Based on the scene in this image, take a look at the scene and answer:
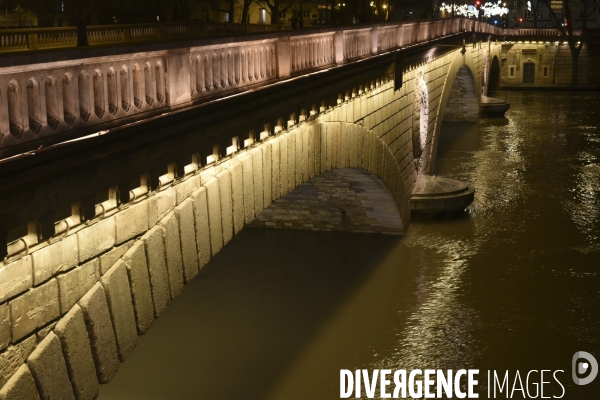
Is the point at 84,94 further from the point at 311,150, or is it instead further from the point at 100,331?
the point at 311,150

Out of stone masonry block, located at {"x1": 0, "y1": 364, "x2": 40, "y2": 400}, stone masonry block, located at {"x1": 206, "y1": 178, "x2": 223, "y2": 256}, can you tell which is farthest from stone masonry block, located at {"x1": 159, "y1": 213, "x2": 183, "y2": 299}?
stone masonry block, located at {"x1": 0, "y1": 364, "x2": 40, "y2": 400}

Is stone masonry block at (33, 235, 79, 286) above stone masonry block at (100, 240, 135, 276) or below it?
above

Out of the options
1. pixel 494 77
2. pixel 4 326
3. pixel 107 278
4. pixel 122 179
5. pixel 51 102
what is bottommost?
pixel 494 77

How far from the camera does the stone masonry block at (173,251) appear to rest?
26.3ft

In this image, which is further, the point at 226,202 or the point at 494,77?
the point at 494,77

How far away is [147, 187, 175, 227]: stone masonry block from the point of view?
25.2 ft

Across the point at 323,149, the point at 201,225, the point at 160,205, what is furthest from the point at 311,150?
the point at 160,205

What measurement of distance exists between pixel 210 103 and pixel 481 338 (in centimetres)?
797

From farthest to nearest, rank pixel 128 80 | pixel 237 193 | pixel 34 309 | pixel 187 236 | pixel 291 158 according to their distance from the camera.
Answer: pixel 291 158 < pixel 237 193 < pixel 187 236 < pixel 128 80 < pixel 34 309

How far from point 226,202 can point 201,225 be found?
2.51 ft

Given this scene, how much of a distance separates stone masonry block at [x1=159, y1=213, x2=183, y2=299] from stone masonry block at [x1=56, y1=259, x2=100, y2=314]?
3.94 ft

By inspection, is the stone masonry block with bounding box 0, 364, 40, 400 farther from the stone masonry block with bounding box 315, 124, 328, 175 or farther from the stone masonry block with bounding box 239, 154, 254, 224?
the stone masonry block with bounding box 315, 124, 328, 175

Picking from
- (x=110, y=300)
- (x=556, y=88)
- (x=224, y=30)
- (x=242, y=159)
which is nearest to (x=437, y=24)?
(x=224, y=30)

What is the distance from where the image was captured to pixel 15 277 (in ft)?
18.9
